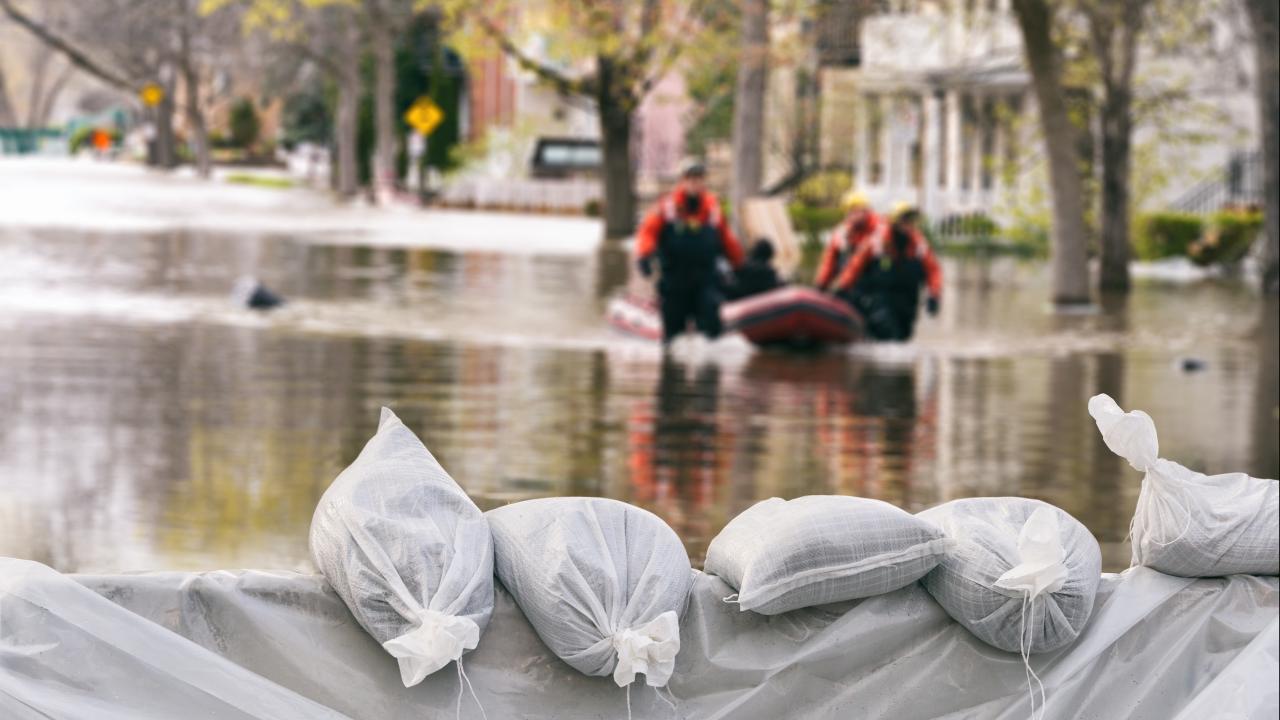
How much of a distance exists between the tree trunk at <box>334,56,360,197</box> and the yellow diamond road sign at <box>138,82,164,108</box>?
1797 cm

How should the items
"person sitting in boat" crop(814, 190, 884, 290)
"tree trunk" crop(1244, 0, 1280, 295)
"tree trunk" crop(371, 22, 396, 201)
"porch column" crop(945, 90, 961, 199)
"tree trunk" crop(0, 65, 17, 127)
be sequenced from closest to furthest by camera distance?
"person sitting in boat" crop(814, 190, 884, 290) < "tree trunk" crop(1244, 0, 1280, 295) < "porch column" crop(945, 90, 961, 199) < "tree trunk" crop(371, 22, 396, 201) < "tree trunk" crop(0, 65, 17, 127)

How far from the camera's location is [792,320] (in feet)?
61.9

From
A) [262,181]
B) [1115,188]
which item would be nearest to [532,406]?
[1115,188]

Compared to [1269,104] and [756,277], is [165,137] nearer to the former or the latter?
[1269,104]

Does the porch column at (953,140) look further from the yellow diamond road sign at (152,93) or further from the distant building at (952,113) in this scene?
the yellow diamond road sign at (152,93)

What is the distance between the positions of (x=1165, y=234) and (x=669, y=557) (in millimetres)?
30451

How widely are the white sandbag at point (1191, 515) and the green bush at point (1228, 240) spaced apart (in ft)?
94.1

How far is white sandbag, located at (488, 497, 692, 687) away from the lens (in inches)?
167

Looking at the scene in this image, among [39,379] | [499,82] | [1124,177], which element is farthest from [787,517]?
[499,82]

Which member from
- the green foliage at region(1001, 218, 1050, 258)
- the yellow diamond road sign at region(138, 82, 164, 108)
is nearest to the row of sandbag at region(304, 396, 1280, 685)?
the green foliage at region(1001, 218, 1050, 258)

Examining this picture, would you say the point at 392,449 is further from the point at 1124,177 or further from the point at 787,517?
the point at 1124,177

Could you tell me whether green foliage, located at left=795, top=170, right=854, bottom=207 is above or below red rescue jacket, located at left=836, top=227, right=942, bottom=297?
above

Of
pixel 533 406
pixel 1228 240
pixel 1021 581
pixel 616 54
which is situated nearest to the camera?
pixel 1021 581

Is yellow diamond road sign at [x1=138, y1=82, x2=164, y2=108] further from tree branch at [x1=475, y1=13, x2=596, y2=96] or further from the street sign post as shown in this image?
tree branch at [x1=475, y1=13, x2=596, y2=96]
